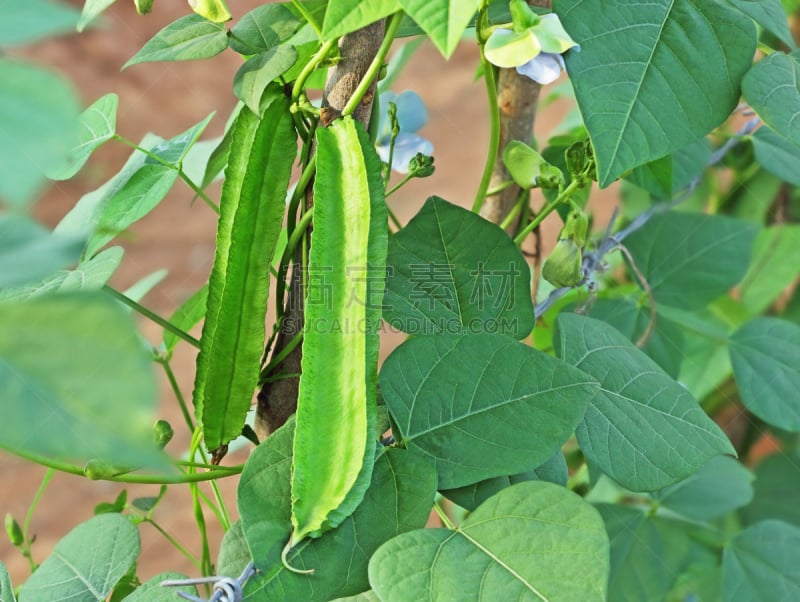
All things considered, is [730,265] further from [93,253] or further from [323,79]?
[93,253]

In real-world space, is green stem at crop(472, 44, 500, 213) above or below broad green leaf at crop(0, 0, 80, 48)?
below

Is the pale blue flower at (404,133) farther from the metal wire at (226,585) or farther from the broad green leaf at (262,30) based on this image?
the metal wire at (226,585)

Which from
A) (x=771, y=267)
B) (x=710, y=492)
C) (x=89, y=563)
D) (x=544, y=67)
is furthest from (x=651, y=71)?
(x=771, y=267)

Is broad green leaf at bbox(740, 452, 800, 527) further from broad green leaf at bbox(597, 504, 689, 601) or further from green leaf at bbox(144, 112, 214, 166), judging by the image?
green leaf at bbox(144, 112, 214, 166)

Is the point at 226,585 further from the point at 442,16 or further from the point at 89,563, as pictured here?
the point at 442,16

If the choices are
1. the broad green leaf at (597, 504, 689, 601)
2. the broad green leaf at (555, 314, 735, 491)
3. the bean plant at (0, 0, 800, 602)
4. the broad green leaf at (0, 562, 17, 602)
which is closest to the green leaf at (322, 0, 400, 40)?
the bean plant at (0, 0, 800, 602)

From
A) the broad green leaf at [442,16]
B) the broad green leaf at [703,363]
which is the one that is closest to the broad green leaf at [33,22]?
the broad green leaf at [442,16]
